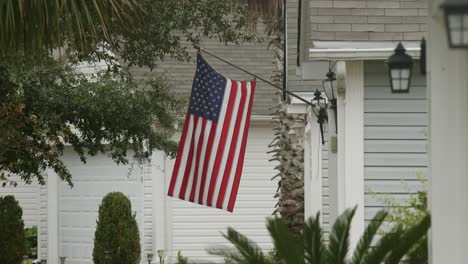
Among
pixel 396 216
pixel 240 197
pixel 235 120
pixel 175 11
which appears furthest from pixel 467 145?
pixel 240 197

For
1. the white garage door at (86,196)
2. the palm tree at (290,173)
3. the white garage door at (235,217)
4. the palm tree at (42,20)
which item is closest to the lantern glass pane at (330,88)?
the palm tree at (42,20)

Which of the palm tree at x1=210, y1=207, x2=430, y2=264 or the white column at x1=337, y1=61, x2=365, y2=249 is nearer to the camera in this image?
the palm tree at x1=210, y1=207, x2=430, y2=264

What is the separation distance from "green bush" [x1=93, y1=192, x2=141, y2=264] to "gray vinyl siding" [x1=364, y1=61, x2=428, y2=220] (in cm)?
1028

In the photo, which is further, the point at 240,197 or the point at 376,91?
the point at 240,197

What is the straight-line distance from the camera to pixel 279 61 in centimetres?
2122

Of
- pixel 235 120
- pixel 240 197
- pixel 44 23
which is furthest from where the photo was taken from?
pixel 240 197

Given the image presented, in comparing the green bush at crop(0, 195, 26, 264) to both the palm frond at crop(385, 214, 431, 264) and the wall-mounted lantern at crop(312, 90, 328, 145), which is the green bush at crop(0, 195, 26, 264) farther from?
the palm frond at crop(385, 214, 431, 264)

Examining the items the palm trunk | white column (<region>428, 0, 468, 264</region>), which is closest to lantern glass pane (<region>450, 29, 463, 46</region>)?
white column (<region>428, 0, 468, 264</region>)

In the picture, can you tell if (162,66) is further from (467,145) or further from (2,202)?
(467,145)

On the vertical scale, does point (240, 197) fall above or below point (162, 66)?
below

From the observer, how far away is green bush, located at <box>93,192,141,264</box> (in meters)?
21.5

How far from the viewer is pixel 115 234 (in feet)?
70.8

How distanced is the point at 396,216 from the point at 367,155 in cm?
83

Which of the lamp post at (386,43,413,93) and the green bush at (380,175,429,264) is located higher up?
the lamp post at (386,43,413,93)
